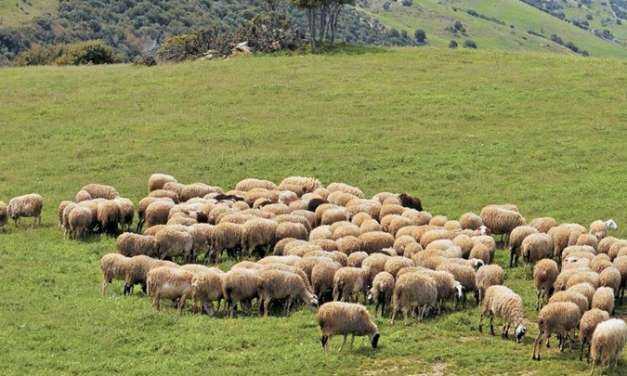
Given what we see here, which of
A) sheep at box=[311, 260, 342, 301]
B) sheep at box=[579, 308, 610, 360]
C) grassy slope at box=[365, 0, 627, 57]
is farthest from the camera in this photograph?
grassy slope at box=[365, 0, 627, 57]

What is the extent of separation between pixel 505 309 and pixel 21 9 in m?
77.9

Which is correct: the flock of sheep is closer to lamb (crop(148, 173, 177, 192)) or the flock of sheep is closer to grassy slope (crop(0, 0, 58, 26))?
lamb (crop(148, 173, 177, 192))

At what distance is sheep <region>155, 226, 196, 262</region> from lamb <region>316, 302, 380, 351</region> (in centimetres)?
682

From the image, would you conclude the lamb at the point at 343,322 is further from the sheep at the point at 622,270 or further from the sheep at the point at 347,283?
the sheep at the point at 622,270

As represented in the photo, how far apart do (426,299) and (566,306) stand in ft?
10.4

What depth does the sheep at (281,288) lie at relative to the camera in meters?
20.2

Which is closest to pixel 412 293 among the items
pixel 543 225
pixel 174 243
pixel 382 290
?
pixel 382 290

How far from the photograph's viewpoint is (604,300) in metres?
19.4

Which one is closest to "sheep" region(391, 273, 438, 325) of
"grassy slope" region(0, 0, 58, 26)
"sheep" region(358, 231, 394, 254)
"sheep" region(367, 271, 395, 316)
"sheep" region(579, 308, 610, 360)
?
"sheep" region(367, 271, 395, 316)

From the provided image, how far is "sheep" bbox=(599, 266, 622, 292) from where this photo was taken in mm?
21047

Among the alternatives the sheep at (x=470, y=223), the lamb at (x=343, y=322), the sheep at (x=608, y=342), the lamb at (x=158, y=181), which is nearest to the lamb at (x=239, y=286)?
the lamb at (x=343, y=322)

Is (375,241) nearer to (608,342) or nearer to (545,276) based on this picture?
(545,276)

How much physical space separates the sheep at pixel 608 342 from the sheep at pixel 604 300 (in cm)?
193

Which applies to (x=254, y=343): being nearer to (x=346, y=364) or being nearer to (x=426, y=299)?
(x=346, y=364)
